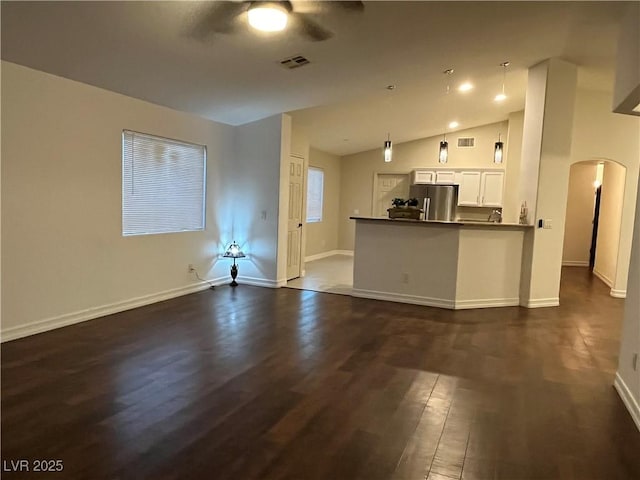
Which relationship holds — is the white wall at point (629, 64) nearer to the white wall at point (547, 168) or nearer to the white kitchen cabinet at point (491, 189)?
the white wall at point (547, 168)

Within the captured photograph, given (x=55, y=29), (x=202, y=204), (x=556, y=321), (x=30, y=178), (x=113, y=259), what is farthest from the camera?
(x=202, y=204)

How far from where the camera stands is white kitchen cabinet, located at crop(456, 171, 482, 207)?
8992mm

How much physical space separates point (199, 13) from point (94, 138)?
1924mm

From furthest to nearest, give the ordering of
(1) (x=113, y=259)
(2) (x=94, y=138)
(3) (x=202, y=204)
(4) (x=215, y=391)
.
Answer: (3) (x=202, y=204) → (1) (x=113, y=259) → (2) (x=94, y=138) → (4) (x=215, y=391)

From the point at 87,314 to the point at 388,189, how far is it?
7.10 meters

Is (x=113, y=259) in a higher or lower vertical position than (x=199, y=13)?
lower

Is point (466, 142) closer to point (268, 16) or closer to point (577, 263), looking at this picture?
point (577, 263)

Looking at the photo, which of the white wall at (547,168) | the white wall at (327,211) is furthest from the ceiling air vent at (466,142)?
the white wall at (547,168)

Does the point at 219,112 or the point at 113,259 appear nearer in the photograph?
the point at 113,259

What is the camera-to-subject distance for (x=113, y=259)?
4.68 m

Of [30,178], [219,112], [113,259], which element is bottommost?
[113,259]

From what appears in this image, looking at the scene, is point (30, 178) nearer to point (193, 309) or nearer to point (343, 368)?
point (193, 309)

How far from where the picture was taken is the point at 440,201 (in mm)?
9297

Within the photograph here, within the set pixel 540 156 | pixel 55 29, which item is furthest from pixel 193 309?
pixel 540 156
